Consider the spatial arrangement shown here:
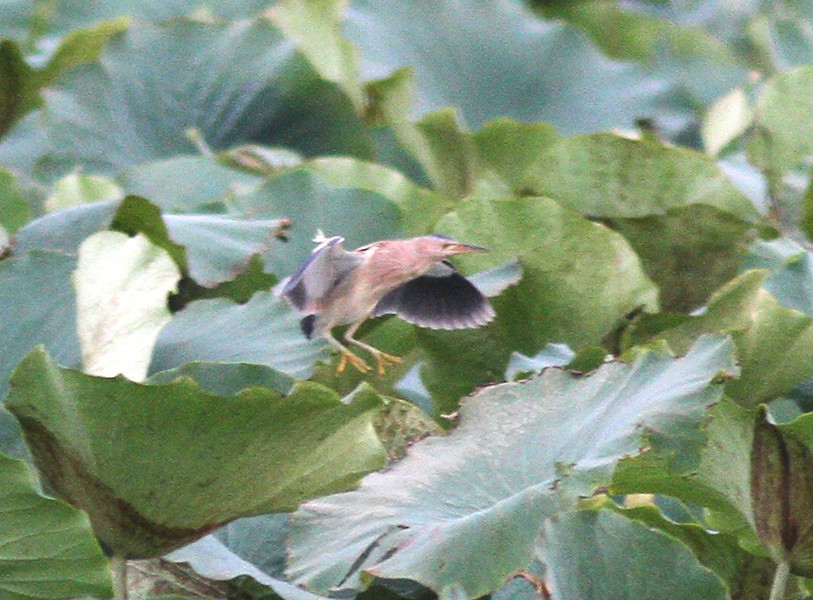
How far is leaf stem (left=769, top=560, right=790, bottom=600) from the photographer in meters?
1.01

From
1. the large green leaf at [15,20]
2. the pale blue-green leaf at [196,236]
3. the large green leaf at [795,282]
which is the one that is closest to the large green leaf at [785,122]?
the large green leaf at [795,282]

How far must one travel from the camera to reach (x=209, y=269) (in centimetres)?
133

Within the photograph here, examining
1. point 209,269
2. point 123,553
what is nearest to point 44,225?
point 209,269

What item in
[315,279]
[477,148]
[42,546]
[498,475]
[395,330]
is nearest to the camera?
[42,546]

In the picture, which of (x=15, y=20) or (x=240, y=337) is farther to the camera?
(x=15, y=20)

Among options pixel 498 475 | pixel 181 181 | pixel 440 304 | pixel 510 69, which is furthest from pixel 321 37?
pixel 498 475

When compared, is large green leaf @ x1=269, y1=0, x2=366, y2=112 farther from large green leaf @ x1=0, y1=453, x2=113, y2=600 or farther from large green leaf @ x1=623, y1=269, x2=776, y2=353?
large green leaf @ x1=0, y1=453, x2=113, y2=600

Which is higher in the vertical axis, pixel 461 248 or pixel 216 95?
pixel 461 248

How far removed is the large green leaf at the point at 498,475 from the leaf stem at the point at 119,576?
115 millimetres

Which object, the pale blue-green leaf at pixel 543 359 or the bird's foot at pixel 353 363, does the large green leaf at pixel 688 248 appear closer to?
the pale blue-green leaf at pixel 543 359

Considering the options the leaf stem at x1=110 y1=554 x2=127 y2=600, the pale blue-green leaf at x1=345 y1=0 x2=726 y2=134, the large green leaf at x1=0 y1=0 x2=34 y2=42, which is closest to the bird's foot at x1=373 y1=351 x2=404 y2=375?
the leaf stem at x1=110 y1=554 x2=127 y2=600

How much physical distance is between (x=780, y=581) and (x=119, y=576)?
1.46 feet

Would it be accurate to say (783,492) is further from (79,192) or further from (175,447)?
(79,192)

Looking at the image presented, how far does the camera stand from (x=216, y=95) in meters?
2.02
